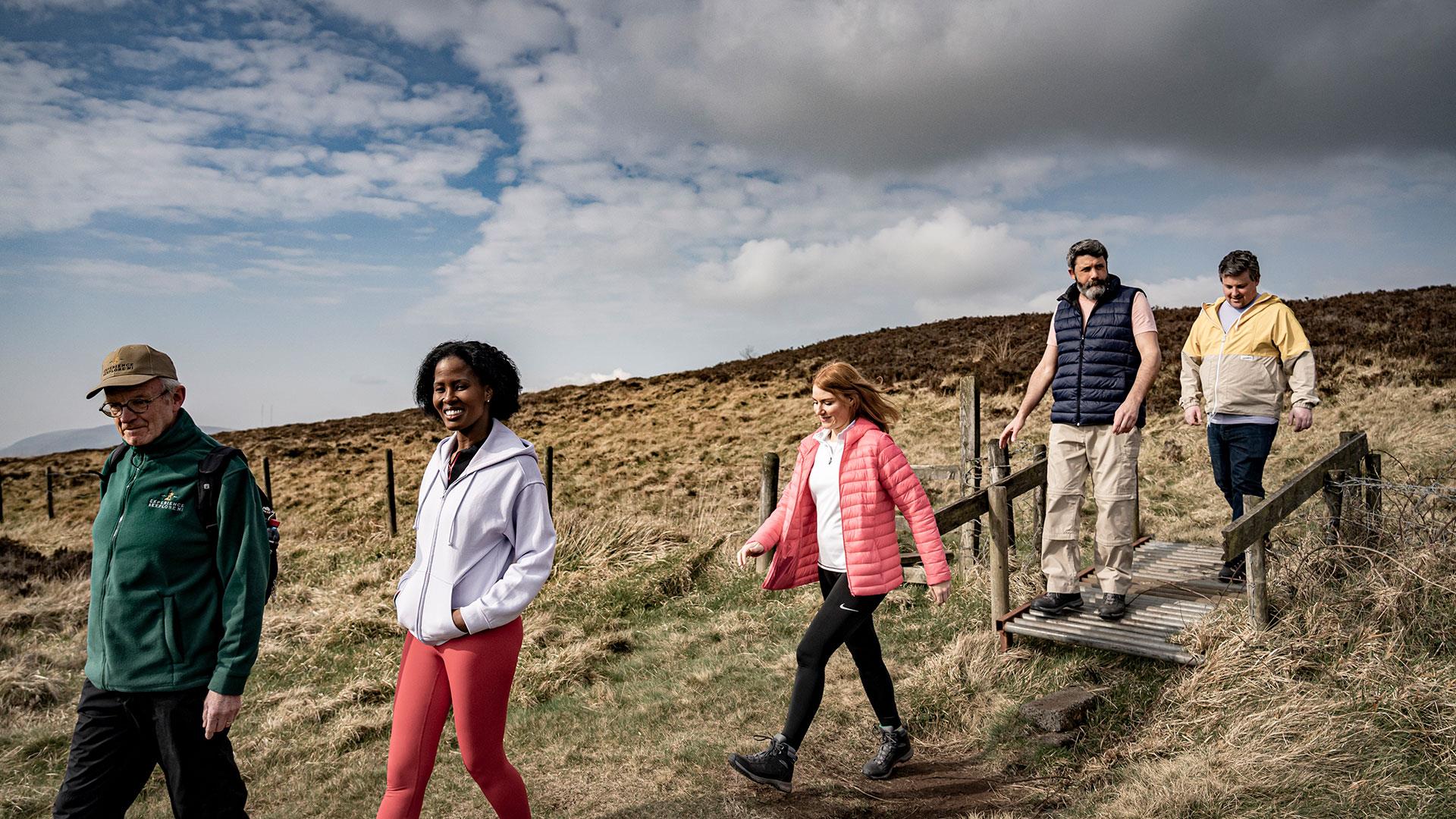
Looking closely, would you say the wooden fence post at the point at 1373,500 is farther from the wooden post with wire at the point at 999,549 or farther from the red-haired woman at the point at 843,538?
the red-haired woman at the point at 843,538

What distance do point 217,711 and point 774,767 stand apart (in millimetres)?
2070

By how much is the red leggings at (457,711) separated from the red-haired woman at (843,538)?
1.17 metres

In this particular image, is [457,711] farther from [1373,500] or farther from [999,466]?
[999,466]

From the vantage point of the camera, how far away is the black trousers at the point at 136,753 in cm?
252

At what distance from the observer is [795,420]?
65.8ft

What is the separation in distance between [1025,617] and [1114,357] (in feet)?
5.38

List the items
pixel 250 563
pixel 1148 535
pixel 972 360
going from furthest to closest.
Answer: pixel 972 360 → pixel 1148 535 → pixel 250 563

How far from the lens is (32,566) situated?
11828 mm

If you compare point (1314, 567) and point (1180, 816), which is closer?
point (1180, 816)

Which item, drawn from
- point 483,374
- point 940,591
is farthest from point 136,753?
point 940,591

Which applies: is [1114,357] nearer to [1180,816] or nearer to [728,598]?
[1180,816]

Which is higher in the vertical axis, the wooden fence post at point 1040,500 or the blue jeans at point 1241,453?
the blue jeans at point 1241,453

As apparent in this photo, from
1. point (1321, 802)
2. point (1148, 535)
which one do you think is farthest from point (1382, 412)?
point (1321, 802)

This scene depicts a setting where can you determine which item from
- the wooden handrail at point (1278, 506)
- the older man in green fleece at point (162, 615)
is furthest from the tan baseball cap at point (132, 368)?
the wooden handrail at point (1278, 506)
